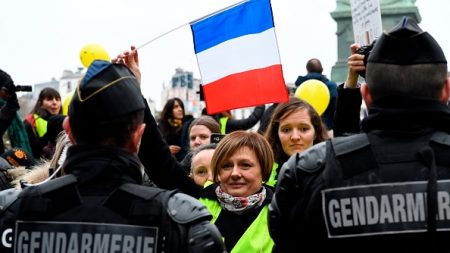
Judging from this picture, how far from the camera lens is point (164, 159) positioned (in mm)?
4090

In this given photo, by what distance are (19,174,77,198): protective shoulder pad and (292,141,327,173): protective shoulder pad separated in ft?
2.43

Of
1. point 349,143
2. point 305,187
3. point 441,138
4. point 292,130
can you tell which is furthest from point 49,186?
point 292,130

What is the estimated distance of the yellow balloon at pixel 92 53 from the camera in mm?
8776

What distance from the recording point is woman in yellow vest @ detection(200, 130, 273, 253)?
4.39 metres

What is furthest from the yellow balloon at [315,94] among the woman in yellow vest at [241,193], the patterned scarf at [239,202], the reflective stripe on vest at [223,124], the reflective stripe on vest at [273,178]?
the patterned scarf at [239,202]

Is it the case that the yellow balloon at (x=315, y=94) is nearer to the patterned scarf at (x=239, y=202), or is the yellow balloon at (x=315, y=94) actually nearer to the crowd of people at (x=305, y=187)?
the patterned scarf at (x=239, y=202)

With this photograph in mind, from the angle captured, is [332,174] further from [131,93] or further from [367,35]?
[367,35]

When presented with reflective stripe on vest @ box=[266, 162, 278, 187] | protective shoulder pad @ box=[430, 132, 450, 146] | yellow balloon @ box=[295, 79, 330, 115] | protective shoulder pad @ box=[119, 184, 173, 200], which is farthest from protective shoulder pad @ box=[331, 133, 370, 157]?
yellow balloon @ box=[295, 79, 330, 115]

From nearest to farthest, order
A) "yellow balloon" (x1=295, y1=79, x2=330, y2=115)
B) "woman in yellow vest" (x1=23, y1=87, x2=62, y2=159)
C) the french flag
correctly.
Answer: the french flag < "yellow balloon" (x1=295, y1=79, x2=330, y2=115) < "woman in yellow vest" (x1=23, y1=87, x2=62, y2=159)

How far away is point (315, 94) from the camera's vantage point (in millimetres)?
8398

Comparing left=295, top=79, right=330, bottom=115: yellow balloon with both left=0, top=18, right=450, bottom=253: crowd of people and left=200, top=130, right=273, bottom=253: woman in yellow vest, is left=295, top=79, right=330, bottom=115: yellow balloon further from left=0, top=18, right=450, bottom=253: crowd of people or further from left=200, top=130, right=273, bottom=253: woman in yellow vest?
left=0, top=18, right=450, bottom=253: crowd of people

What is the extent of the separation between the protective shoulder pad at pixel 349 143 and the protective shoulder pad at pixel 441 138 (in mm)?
220

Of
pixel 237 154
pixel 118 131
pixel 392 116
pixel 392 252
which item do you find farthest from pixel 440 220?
pixel 237 154

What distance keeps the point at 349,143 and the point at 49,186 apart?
3.33 feet
